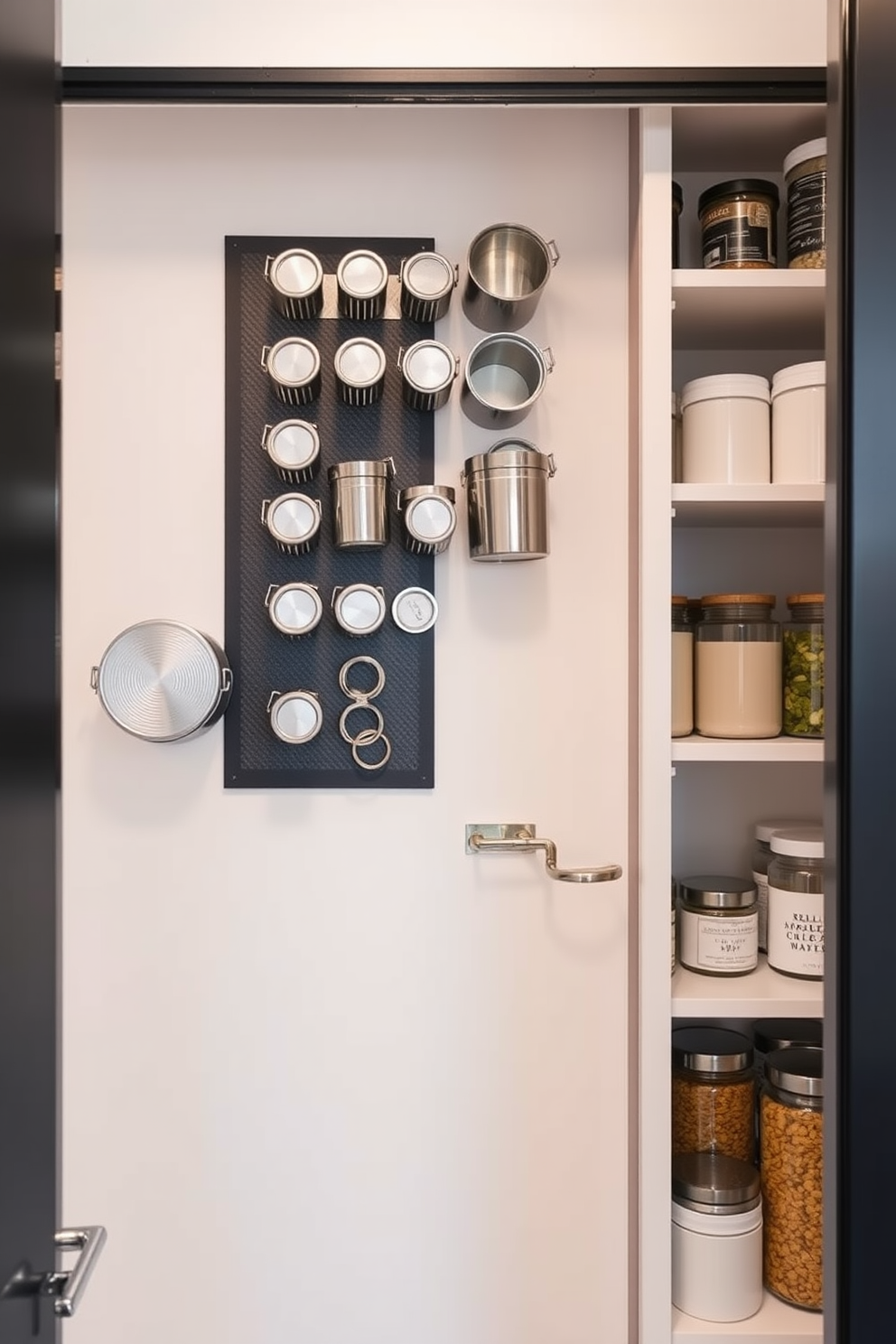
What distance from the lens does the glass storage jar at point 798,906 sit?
3.93 ft

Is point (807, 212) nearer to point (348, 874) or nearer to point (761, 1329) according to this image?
point (348, 874)

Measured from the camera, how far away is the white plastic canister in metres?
1.17

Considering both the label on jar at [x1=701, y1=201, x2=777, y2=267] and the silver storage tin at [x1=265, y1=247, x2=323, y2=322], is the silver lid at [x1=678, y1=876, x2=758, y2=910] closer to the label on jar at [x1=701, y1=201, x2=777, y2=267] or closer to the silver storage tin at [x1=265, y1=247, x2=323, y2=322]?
the label on jar at [x1=701, y1=201, x2=777, y2=267]

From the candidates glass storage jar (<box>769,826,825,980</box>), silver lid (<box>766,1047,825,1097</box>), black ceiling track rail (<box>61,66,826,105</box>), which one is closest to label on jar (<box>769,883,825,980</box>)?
glass storage jar (<box>769,826,825,980</box>)

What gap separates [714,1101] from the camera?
4.06ft

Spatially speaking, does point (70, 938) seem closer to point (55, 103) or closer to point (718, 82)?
point (55, 103)

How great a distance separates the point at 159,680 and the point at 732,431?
0.85 metres

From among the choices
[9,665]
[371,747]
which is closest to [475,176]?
[371,747]

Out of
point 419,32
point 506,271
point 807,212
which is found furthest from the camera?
point 506,271

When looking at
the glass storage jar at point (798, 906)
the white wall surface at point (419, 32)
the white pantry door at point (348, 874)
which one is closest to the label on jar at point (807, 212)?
the white wall surface at point (419, 32)

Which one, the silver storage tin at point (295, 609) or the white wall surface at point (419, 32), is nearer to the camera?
the white wall surface at point (419, 32)

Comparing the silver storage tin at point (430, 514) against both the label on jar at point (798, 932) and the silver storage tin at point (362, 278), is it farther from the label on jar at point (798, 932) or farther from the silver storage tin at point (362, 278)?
the label on jar at point (798, 932)

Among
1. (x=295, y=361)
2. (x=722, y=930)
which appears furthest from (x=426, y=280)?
(x=722, y=930)

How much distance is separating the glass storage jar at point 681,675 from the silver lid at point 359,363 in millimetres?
529
